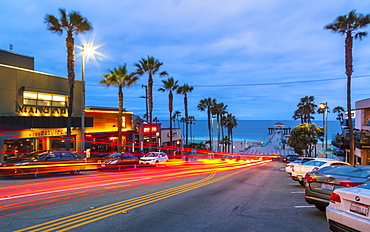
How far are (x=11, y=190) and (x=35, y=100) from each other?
15.3 metres

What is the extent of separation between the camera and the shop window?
2391cm

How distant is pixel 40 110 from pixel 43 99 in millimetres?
1359

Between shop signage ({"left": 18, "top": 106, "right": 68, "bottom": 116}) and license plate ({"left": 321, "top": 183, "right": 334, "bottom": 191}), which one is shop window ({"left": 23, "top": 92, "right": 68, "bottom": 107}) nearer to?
shop signage ({"left": 18, "top": 106, "right": 68, "bottom": 116})

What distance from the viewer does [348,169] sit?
7.74 metres

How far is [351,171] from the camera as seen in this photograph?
24.6 ft

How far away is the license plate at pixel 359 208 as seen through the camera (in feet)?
15.3

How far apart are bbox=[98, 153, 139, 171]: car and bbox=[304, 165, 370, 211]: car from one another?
17.6 metres

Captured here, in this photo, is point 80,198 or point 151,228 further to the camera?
point 80,198

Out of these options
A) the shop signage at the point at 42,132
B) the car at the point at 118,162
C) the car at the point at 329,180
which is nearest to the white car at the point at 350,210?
the car at the point at 329,180

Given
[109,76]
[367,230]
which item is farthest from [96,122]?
[367,230]

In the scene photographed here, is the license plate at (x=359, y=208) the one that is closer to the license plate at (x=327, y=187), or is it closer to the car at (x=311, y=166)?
the license plate at (x=327, y=187)

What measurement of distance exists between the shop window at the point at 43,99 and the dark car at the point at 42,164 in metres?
8.19

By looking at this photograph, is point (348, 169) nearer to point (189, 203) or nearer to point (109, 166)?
point (189, 203)

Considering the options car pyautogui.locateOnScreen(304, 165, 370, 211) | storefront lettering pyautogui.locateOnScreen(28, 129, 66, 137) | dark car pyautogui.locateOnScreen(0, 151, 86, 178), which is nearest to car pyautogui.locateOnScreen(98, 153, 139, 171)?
dark car pyautogui.locateOnScreen(0, 151, 86, 178)
